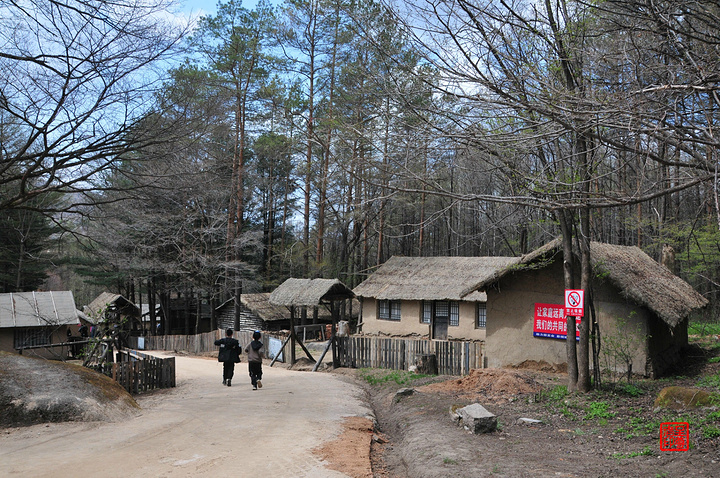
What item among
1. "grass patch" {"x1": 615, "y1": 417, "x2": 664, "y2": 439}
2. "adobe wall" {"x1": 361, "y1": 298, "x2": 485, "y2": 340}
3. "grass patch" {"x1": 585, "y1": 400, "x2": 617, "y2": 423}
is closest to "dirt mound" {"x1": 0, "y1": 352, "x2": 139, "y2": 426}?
"grass patch" {"x1": 585, "y1": 400, "x2": 617, "y2": 423}

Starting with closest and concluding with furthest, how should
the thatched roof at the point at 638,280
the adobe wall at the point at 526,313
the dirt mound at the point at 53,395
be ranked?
the dirt mound at the point at 53,395, the thatched roof at the point at 638,280, the adobe wall at the point at 526,313

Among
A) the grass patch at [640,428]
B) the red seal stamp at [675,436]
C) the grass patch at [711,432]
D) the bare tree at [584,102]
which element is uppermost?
the bare tree at [584,102]

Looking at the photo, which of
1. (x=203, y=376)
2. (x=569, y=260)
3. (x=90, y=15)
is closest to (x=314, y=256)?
(x=203, y=376)

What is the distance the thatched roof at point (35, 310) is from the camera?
81.4ft

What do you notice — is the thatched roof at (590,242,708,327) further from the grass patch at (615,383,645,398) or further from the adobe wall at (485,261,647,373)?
the grass patch at (615,383,645,398)

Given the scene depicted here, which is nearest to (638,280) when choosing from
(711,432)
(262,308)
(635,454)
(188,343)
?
(711,432)

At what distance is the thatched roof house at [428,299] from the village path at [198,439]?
13.7m

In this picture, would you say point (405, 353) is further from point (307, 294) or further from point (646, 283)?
point (646, 283)

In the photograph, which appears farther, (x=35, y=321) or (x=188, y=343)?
(x=188, y=343)

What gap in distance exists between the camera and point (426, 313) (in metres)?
27.2

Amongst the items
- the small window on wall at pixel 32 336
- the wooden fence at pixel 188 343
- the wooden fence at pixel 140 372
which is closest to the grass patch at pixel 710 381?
the wooden fence at pixel 140 372

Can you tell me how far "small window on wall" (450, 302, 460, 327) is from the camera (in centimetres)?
2627

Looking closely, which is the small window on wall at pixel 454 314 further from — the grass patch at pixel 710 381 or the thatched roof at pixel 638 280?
the grass patch at pixel 710 381

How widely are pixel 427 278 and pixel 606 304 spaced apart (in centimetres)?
1353
